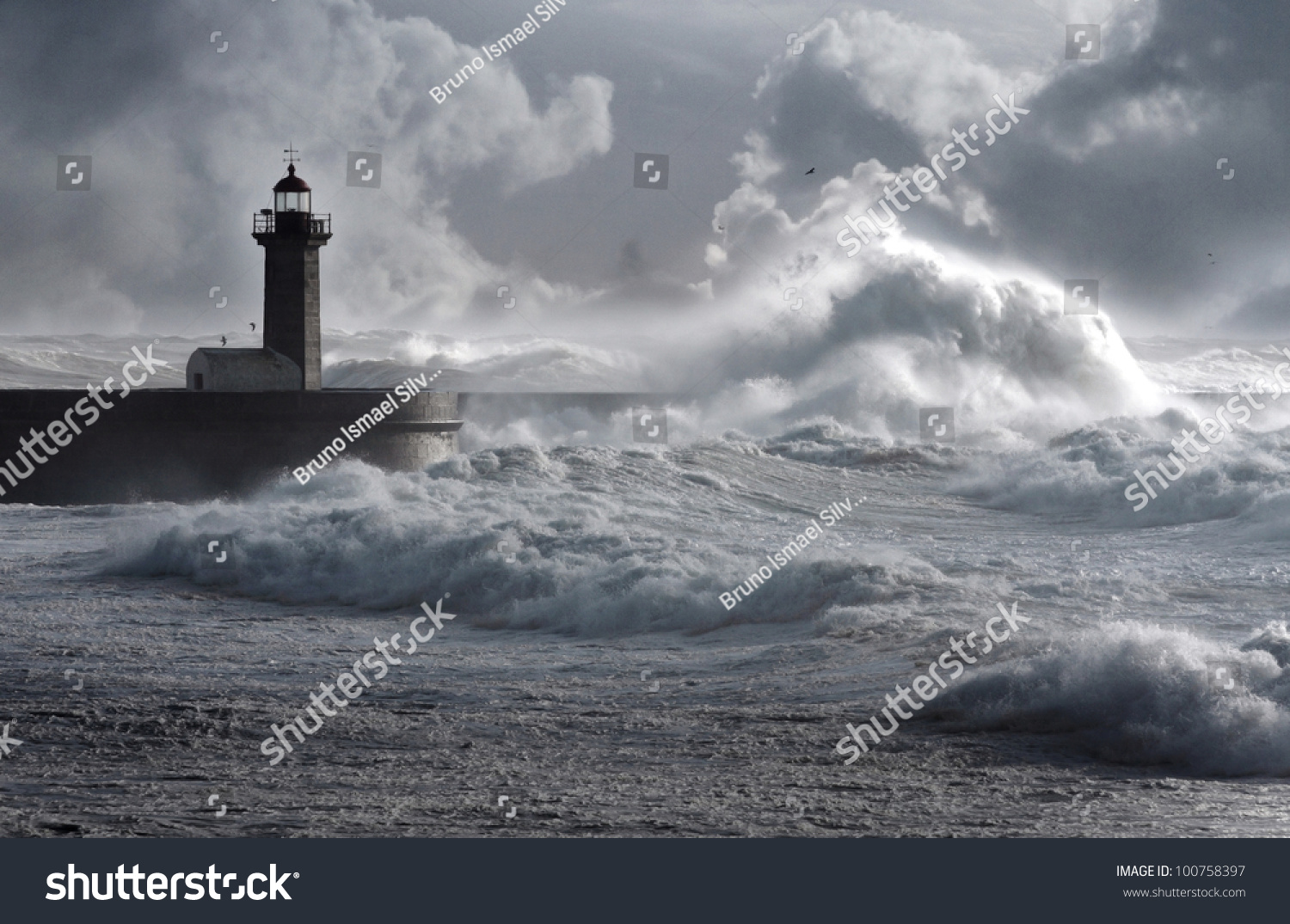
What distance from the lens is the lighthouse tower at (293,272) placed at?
75.7ft

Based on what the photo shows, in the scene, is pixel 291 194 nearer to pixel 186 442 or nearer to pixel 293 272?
pixel 293 272

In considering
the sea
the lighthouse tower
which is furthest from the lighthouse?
the sea

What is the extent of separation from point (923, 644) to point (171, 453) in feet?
53.0

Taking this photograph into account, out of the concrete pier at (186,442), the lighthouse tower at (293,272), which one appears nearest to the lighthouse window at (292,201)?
the lighthouse tower at (293,272)

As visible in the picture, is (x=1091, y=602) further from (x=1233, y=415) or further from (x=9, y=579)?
(x=1233, y=415)

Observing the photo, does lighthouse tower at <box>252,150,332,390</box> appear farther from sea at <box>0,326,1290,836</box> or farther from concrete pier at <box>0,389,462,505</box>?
sea at <box>0,326,1290,836</box>

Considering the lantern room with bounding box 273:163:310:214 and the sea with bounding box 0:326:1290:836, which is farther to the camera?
the lantern room with bounding box 273:163:310:214

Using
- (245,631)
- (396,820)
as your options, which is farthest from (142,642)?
(396,820)

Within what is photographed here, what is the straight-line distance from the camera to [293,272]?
23312 millimetres

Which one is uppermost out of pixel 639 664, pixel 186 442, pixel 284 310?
pixel 284 310

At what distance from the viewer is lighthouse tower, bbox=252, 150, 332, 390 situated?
2306 cm

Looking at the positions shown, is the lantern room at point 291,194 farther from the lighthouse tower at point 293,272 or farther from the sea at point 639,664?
the sea at point 639,664

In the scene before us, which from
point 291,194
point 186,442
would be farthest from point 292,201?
point 186,442

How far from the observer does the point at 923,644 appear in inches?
359
